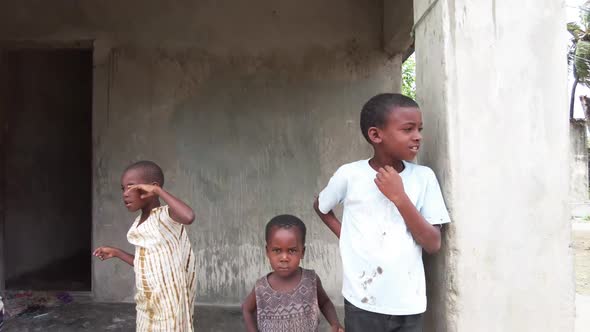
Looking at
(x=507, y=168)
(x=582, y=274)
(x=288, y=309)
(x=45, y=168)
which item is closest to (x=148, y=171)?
(x=288, y=309)

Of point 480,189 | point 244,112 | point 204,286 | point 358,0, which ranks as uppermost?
point 358,0

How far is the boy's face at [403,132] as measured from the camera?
1.43 metres

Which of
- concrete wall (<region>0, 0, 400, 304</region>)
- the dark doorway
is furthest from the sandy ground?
the dark doorway

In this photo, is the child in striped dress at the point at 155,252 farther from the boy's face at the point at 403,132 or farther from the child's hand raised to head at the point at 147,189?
the boy's face at the point at 403,132

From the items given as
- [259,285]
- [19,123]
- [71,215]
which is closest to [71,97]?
[19,123]

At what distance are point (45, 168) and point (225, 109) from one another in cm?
320

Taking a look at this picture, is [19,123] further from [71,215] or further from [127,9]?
[127,9]

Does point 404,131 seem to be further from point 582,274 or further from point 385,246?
point 582,274

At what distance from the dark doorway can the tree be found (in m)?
12.8

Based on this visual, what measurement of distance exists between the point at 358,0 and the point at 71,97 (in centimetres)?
453

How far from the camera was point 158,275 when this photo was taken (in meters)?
1.91

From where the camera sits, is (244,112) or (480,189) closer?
(480,189)

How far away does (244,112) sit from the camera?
3844 millimetres

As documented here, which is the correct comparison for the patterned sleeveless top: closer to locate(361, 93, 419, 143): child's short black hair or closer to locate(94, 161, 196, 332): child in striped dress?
locate(94, 161, 196, 332): child in striped dress
